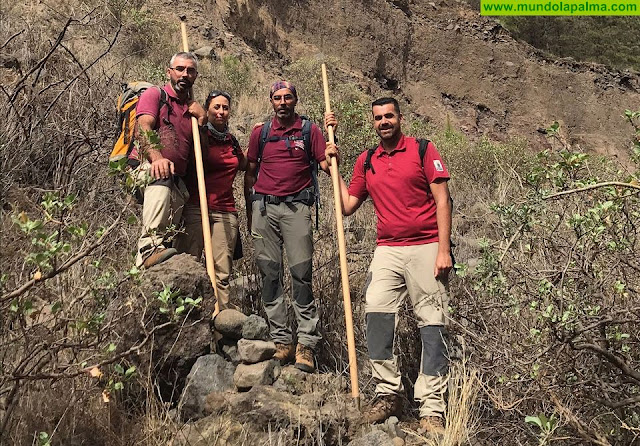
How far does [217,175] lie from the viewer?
14.0 ft

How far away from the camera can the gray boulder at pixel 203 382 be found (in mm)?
3149

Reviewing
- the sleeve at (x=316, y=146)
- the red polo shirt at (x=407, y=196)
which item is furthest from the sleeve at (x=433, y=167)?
the sleeve at (x=316, y=146)

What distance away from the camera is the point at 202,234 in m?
4.18

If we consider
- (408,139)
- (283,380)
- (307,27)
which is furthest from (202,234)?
(307,27)

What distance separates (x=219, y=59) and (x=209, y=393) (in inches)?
445

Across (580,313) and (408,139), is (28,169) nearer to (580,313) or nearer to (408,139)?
(408,139)

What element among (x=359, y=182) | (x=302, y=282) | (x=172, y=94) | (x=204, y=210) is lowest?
(x=302, y=282)

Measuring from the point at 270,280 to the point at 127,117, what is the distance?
1.46 meters

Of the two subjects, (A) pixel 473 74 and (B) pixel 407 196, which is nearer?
(B) pixel 407 196

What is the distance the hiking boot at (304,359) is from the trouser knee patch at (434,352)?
0.79 m

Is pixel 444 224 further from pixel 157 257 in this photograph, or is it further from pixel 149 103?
pixel 149 103

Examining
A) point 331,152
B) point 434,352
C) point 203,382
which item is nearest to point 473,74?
point 331,152

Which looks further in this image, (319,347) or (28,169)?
(28,169)

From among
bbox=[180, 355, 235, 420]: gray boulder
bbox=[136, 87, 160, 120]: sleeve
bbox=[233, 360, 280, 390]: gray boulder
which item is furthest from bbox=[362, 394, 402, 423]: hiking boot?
bbox=[136, 87, 160, 120]: sleeve
